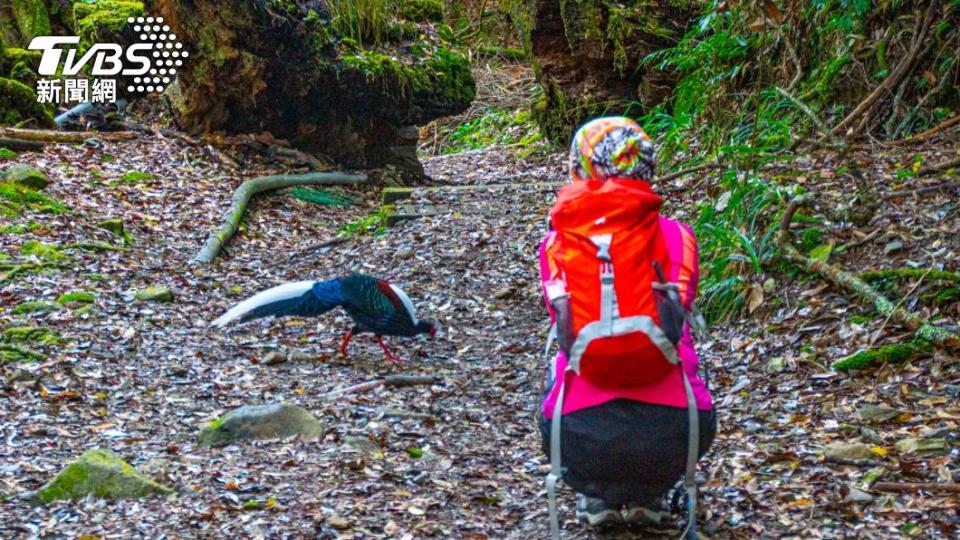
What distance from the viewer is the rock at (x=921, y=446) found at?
10.9 feet

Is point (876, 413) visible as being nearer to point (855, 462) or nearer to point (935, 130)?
point (855, 462)

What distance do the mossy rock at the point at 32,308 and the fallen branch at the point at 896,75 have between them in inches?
167

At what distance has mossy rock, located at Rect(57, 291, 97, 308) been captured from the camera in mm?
5391

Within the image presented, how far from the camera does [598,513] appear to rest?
2939mm

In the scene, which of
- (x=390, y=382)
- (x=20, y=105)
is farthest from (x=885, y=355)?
(x=20, y=105)

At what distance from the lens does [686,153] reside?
24.0 ft

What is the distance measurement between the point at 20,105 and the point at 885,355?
303 inches

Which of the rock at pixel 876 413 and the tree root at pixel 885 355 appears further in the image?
the tree root at pixel 885 355

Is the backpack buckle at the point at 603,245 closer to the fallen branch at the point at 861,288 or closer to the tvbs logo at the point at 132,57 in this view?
the fallen branch at the point at 861,288

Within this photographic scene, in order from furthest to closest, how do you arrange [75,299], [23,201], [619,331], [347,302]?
1. [23,201]
2. [75,299]
3. [347,302]
4. [619,331]

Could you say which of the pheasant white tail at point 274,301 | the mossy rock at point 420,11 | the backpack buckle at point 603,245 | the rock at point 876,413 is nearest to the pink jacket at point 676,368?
the backpack buckle at point 603,245

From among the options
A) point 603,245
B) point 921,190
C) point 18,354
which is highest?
point 603,245

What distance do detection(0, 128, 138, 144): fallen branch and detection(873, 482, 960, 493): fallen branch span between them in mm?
7118

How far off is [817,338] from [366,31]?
21.4ft
